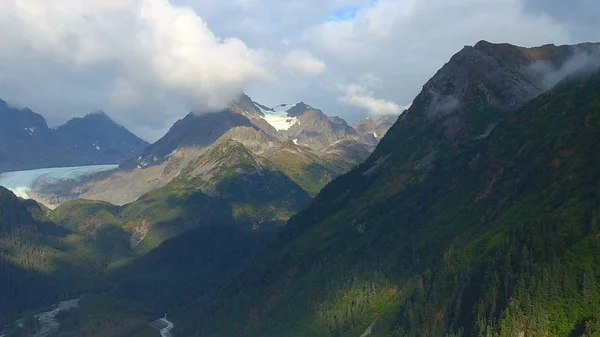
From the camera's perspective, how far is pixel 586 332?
19938cm
